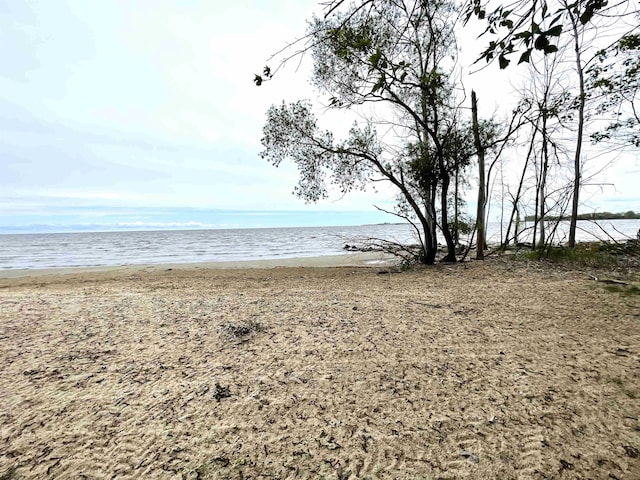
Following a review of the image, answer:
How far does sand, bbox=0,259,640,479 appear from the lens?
71.2 inches

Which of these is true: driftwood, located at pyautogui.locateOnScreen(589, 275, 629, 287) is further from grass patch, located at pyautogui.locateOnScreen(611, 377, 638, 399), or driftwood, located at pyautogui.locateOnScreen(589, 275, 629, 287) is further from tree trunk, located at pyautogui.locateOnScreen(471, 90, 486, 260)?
tree trunk, located at pyautogui.locateOnScreen(471, 90, 486, 260)

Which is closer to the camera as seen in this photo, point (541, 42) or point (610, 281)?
point (541, 42)

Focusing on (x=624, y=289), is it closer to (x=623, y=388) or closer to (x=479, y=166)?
(x=623, y=388)

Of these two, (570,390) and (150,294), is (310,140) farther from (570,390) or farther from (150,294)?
(570,390)

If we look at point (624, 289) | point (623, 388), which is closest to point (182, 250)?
point (624, 289)

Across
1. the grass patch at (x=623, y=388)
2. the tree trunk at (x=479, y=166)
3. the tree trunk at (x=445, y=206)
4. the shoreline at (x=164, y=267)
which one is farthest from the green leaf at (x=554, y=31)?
the shoreline at (x=164, y=267)

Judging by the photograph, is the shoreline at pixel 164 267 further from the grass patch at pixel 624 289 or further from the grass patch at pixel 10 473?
the grass patch at pixel 10 473

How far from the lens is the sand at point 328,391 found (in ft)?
5.93

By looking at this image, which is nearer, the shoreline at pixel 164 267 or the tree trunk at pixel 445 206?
the tree trunk at pixel 445 206

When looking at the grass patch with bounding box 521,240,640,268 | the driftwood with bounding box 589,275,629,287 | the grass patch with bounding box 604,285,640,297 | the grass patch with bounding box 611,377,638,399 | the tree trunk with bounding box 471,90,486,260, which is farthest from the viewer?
the tree trunk with bounding box 471,90,486,260

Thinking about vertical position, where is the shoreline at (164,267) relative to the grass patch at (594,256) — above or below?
below

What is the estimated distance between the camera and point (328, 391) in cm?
248

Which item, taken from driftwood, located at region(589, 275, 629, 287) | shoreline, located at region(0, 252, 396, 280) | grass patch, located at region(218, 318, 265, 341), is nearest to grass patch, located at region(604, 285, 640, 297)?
driftwood, located at region(589, 275, 629, 287)

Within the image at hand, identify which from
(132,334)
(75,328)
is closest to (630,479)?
(132,334)
